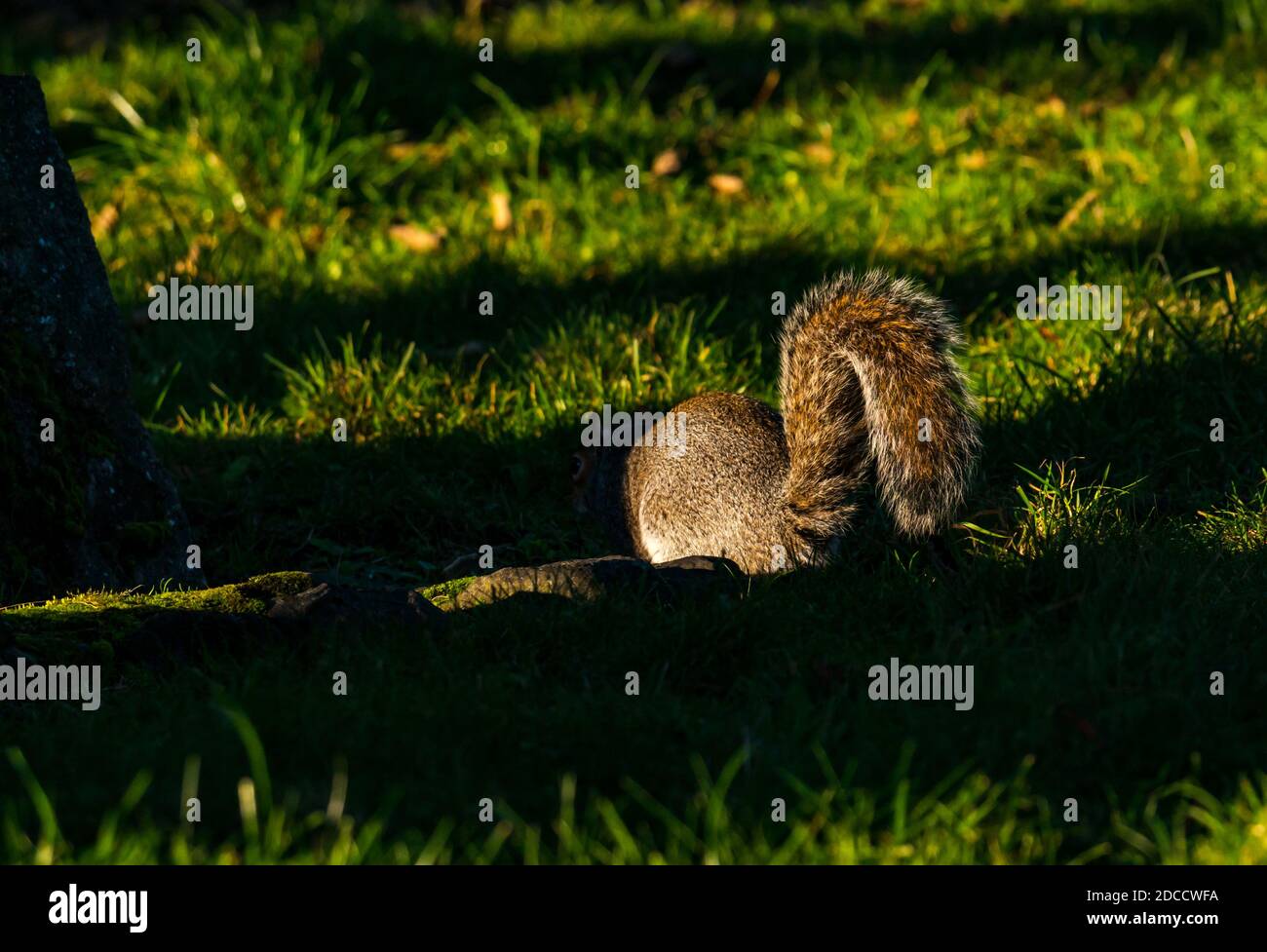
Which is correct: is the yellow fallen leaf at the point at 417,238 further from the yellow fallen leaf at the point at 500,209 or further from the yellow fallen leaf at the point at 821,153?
the yellow fallen leaf at the point at 821,153

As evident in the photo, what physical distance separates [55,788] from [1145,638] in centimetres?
238

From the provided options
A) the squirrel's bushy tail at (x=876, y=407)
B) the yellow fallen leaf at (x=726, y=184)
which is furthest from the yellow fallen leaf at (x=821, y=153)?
the squirrel's bushy tail at (x=876, y=407)

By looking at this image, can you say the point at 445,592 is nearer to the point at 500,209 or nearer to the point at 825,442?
the point at 825,442

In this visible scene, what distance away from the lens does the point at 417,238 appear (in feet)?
22.9

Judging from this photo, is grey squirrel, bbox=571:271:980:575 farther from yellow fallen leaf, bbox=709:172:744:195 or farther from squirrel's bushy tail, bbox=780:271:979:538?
yellow fallen leaf, bbox=709:172:744:195

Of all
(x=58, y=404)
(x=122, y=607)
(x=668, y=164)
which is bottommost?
(x=122, y=607)

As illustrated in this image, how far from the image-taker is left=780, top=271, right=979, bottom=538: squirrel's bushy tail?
410cm

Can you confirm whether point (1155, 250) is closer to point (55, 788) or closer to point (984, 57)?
point (984, 57)

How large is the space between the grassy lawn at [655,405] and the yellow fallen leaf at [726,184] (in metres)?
0.03

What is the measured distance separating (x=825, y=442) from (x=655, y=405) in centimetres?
134

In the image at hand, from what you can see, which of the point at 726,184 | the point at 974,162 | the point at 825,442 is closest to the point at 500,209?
the point at 726,184

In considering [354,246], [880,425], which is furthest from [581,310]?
[880,425]

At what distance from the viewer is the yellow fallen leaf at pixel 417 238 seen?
694cm

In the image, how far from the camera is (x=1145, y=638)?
11.3 feet
